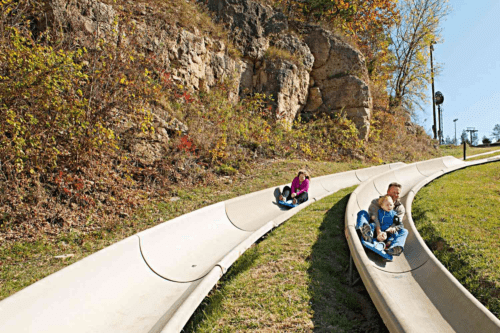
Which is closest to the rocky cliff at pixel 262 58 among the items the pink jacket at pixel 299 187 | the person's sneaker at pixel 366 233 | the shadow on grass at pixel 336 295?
the pink jacket at pixel 299 187

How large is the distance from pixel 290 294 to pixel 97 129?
535 cm

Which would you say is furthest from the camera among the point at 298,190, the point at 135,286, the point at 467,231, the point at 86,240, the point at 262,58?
the point at 262,58

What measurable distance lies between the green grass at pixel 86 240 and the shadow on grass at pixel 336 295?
334cm

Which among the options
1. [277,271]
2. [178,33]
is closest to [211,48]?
[178,33]

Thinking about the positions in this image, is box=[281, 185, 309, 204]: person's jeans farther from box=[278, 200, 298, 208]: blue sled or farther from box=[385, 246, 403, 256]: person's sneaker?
box=[385, 246, 403, 256]: person's sneaker

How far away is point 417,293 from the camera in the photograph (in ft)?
11.0

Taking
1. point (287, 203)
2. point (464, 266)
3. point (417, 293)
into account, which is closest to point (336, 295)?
point (417, 293)

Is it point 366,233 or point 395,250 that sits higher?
point 366,233

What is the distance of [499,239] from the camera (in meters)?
4.34

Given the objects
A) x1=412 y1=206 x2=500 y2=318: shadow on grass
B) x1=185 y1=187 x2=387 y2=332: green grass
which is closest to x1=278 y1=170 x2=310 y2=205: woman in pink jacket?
x1=185 y1=187 x2=387 y2=332: green grass

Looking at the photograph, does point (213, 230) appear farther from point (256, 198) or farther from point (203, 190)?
point (203, 190)

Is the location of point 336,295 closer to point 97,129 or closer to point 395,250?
point 395,250

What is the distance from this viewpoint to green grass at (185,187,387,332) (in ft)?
9.35

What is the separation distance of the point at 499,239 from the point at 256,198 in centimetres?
440
